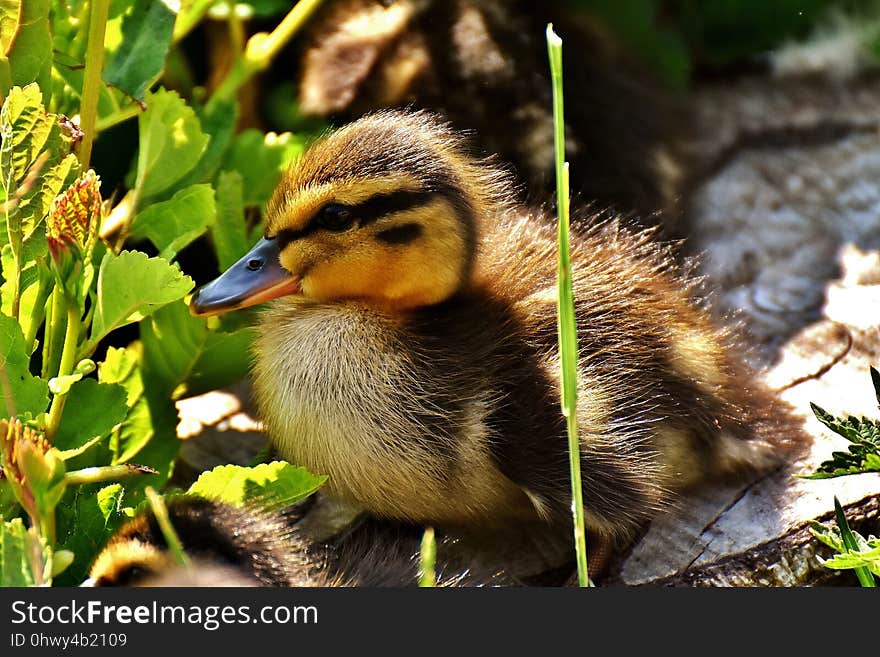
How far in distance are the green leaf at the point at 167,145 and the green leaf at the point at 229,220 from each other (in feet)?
0.51

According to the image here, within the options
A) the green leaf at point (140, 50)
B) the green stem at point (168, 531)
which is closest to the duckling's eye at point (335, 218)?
the green leaf at point (140, 50)

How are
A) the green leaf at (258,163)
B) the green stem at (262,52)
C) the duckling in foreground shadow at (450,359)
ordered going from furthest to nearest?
the green stem at (262,52)
the green leaf at (258,163)
the duckling in foreground shadow at (450,359)

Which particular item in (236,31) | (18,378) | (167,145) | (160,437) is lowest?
(160,437)

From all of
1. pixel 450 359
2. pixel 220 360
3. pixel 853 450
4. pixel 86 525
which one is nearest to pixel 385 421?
pixel 450 359

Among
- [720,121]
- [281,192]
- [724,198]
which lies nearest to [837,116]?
[720,121]

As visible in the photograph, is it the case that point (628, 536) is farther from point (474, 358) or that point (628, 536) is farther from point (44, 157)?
point (44, 157)

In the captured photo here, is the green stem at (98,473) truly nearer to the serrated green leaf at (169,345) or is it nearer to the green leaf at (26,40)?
the serrated green leaf at (169,345)

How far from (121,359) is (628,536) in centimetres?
86

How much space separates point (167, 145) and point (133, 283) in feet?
1.46

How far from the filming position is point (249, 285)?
1.86 m

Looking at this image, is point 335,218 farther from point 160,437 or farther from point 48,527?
point 48,527

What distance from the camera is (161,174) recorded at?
197cm

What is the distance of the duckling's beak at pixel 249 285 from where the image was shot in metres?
1.85

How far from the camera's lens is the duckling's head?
1836 mm
